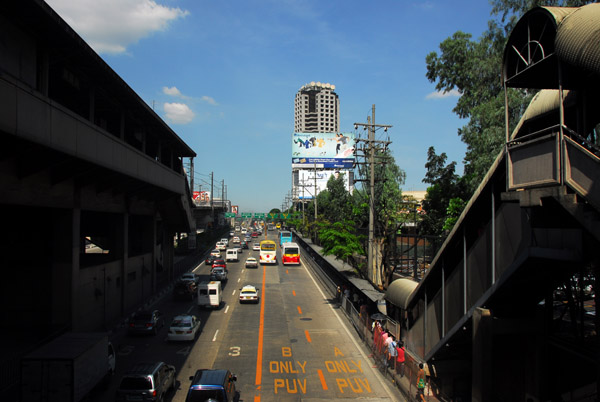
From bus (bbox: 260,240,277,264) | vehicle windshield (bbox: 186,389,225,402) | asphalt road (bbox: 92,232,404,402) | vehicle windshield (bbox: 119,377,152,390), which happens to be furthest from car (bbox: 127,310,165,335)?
bus (bbox: 260,240,277,264)

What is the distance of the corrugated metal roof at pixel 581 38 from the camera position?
25.0ft

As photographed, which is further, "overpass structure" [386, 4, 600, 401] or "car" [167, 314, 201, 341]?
"car" [167, 314, 201, 341]

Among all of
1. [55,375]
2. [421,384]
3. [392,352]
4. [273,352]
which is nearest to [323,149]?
[273,352]

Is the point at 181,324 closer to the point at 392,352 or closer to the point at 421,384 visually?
the point at 392,352

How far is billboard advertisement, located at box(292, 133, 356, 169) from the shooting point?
109438 millimetres

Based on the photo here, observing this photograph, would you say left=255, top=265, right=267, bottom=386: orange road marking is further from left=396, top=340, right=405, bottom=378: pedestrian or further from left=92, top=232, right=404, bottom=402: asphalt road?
left=396, top=340, right=405, bottom=378: pedestrian

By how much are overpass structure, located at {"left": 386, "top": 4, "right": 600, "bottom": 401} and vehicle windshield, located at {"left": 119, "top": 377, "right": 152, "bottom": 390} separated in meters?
9.69

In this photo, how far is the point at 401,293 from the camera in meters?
19.9

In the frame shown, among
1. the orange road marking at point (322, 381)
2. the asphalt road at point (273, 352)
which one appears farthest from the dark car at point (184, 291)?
the orange road marking at point (322, 381)

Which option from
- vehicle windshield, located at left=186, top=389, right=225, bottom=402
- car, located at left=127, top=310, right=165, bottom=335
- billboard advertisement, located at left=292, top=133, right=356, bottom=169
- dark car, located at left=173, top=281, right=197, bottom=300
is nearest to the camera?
vehicle windshield, located at left=186, top=389, right=225, bottom=402

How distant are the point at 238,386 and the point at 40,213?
1540 centimetres

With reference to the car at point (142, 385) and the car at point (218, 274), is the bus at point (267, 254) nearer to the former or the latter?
the car at point (218, 274)

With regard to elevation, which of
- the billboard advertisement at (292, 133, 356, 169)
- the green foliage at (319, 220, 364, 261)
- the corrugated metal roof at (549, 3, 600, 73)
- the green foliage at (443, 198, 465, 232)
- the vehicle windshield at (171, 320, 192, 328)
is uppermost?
the billboard advertisement at (292, 133, 356, 169)

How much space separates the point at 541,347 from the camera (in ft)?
44.9
